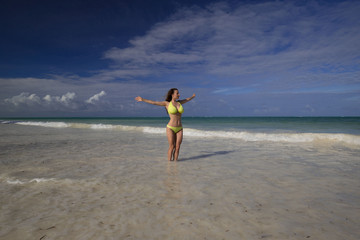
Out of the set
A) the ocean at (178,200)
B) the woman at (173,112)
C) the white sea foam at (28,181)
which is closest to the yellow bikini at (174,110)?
the woman at (173,112)

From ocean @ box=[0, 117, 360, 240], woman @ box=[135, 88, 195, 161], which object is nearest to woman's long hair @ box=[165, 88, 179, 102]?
woman @ box=[135, 88, 195, 161]

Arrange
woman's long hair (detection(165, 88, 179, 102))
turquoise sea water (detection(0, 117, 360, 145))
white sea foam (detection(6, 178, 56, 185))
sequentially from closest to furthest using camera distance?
white sea foam (detection(6, 178, 56, 185)) < woman's long hair (detection(165, 88, 179, 102)) < turquoise sea water (detection(0, 117, 360, 145))

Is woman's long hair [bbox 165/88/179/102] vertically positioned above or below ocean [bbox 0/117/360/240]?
above

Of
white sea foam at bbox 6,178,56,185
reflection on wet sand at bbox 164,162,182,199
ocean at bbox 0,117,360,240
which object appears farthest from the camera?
white sea foam at bbox 6,178,56,185

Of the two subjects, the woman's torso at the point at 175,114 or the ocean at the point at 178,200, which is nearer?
the ocean at the point at 178,200

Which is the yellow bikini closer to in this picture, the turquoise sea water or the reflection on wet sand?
the reflection on wet sand

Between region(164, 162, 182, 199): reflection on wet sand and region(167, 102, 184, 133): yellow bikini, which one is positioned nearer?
region(164, 162, 182, 199): reflection on wet sand

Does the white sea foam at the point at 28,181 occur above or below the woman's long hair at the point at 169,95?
below

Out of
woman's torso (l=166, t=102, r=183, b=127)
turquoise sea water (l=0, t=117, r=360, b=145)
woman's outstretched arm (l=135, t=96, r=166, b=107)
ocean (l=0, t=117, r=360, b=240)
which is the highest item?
woman's outstretched arm (l=135, t=96, r=166, b=107)

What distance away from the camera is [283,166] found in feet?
24.2

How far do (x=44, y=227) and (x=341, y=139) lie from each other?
17004 mm

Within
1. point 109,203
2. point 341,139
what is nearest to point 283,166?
point 109,203

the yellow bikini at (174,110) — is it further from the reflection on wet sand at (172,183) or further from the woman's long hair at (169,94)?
the reflection on wet sand at (172,183)

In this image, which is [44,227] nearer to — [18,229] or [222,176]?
[18,229]
